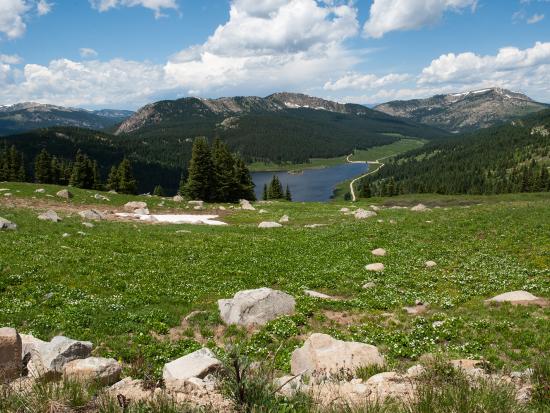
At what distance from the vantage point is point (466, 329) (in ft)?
51.7

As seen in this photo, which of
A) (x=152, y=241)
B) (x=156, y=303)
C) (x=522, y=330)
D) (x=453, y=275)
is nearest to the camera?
(x=522, y=330)

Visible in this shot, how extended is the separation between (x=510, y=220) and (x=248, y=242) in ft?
82.9

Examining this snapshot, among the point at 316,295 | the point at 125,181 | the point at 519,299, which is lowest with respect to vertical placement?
the point at 316,295

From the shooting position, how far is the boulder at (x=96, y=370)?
9.74 metres

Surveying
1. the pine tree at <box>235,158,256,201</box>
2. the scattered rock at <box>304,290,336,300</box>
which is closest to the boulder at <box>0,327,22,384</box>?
the scattered rock at <box>304,290,336,300</box>

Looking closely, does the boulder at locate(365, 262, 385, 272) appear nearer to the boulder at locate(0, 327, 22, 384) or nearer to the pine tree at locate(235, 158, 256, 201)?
the boulder at locate(0, 327, 22, 384)

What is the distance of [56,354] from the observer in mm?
11023

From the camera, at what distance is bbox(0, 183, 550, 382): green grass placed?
14984mm

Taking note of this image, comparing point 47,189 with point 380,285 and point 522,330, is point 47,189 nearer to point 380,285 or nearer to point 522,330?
point 380,285

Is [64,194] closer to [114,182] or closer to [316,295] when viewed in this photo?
[114,182]

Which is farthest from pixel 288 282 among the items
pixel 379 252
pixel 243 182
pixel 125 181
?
pixel 125 181

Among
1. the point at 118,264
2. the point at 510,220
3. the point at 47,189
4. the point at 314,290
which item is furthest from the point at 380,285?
the point at 47,189

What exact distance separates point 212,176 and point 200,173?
115 inches

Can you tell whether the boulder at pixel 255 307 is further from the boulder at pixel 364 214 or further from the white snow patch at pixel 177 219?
the boulder at pixel 364 214
